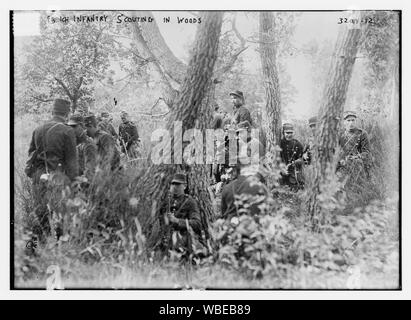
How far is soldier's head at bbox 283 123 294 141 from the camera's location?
21.5 ft

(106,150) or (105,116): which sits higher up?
(105,116)

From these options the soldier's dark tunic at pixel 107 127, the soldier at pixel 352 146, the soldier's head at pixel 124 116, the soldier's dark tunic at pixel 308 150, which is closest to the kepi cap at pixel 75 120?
the soldier's dark tunic at pixel 107 127

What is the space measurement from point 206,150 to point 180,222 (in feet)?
2.92

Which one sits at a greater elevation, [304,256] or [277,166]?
[277,166]

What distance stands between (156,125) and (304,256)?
7.42ft

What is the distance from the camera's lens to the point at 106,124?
654 centimetres

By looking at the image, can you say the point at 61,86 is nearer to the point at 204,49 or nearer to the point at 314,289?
the point at 204,49

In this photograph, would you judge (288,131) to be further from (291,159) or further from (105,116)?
(105,116)

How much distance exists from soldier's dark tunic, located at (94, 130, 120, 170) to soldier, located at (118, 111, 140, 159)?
108mm

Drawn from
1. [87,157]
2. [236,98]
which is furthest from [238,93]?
[87,157]

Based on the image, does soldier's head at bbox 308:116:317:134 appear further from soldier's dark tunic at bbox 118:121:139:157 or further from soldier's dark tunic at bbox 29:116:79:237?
soldier's dark tunic at bbox 29:116:79:237

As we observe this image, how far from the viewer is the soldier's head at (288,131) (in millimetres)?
6566
